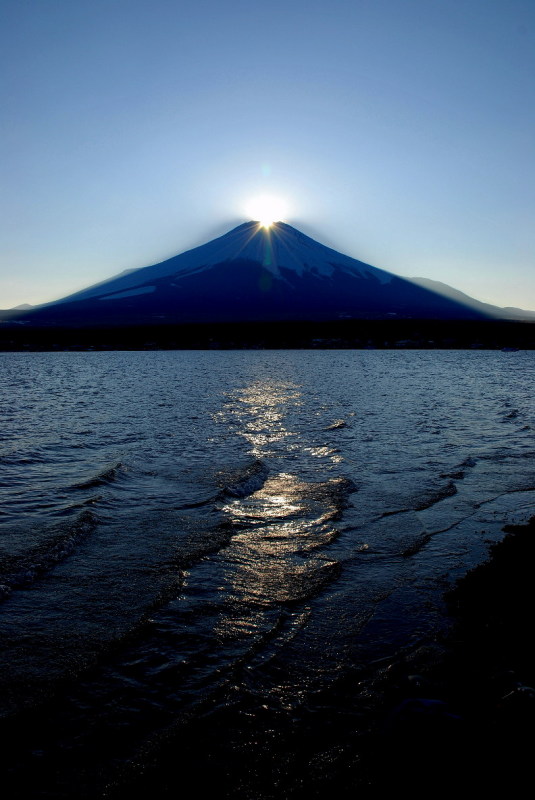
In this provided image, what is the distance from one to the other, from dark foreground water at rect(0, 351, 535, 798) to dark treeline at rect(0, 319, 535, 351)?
13742 centimetres

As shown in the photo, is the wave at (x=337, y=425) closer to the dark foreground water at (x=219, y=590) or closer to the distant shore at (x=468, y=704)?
the dark foreground water at (x=219, y=590)

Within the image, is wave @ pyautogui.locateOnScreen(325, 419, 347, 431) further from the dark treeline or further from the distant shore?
the dark treeline

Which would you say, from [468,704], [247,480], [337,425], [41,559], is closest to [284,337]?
[337,425]

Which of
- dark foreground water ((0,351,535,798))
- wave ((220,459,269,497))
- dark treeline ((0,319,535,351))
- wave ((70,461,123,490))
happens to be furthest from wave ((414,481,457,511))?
dark treeline ((0,319,535,351))

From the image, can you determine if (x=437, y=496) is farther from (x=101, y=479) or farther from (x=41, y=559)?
(x=41, y=559)

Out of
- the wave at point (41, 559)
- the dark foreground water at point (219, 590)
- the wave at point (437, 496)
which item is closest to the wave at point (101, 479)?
the dark foreground water at point (219, 590)

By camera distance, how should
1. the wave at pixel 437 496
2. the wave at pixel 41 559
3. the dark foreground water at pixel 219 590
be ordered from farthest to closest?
the wave at pixel 437 496
the wave at pixel 41 559
the dark foreground water at pixel 219 590

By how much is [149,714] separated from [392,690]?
290 centimetres

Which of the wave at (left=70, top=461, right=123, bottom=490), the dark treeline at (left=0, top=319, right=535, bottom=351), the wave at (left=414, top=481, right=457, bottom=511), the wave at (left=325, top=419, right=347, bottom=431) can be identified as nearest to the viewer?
the wave at (left=414, top=481, right=457, bottom=511)

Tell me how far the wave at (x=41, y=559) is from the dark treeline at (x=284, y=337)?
473 feet

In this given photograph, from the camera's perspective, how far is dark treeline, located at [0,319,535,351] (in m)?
158

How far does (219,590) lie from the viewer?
369 inches

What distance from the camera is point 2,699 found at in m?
6.40

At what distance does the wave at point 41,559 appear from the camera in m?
9.52
